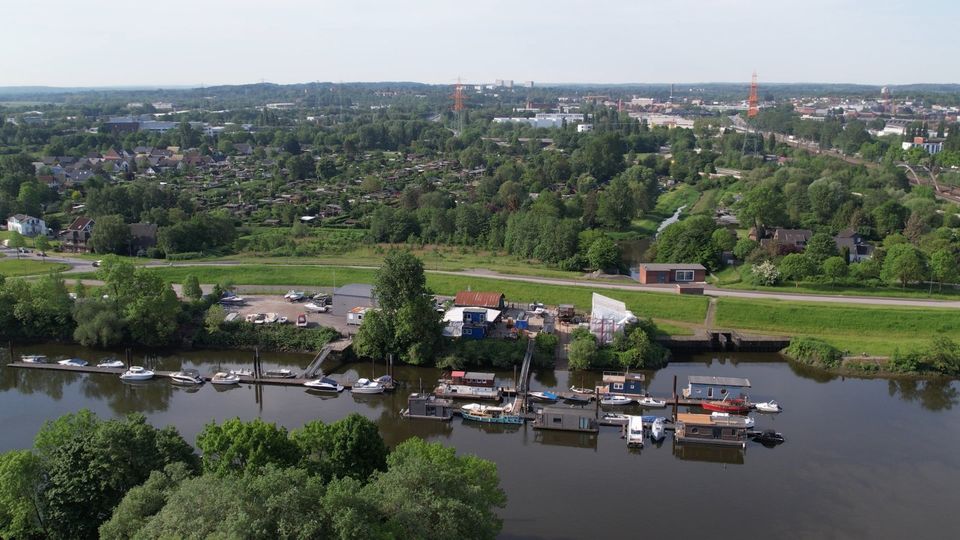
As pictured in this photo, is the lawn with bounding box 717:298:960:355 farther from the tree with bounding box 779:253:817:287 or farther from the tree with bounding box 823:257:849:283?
the tree with bounding box 779:253:817:287

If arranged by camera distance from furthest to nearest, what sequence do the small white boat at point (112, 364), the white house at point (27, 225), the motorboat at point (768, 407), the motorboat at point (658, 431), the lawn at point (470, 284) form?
the white house at point (27, 225) → the lawn at point (470, 284) → the small white boat at point (112, 364) → the motorboat at point (768, 407) → the motorboat at point (658, 431)

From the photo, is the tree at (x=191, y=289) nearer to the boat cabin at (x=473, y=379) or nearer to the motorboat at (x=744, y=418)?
the boat cabin at (x=473, y=379)

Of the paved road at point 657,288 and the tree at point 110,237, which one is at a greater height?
the tree at point 110,237

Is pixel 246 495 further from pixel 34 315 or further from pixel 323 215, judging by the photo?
pixel 323 215

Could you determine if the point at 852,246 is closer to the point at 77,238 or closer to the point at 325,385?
the point at 325,385

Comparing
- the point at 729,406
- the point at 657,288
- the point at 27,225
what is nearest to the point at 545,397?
the point at 729,406

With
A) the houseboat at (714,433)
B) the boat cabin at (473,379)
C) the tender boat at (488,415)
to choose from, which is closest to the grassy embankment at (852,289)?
the houseboat at (714,433)

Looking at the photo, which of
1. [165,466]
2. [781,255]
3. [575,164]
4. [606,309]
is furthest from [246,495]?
[575,164]
